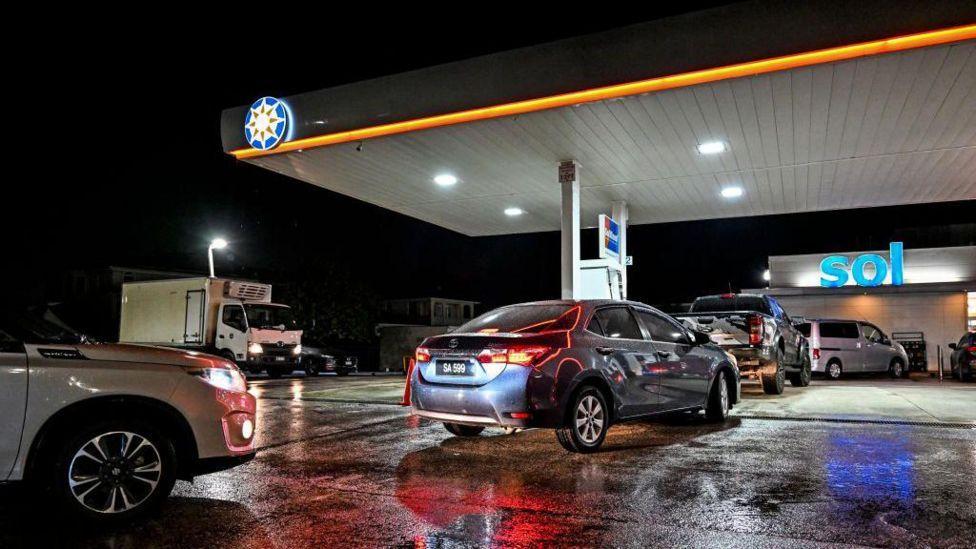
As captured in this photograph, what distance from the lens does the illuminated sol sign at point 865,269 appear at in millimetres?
24594

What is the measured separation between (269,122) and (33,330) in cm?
863

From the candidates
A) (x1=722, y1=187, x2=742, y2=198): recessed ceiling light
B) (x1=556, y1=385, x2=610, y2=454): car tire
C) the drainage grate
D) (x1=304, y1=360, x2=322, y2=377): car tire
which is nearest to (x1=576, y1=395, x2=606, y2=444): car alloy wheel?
(x1=556, y1=385, x2=610, y2=454): car tire

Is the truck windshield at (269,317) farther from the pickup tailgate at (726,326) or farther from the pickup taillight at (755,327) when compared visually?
the pickup taillight at (755,327)

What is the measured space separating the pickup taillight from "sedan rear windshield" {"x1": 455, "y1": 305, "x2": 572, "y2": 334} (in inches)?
218

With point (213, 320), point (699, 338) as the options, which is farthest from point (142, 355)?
point (213, 320)

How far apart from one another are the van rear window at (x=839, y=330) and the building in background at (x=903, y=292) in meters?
7.16

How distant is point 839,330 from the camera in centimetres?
1873

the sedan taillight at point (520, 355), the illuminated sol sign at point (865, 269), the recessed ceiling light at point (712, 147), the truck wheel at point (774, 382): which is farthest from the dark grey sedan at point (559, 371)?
the illuminated sol sign at point (865, 269)

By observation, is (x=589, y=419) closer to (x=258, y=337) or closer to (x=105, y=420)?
(x=105, y=420)

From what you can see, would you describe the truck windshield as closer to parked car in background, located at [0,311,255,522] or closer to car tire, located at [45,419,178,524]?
parked car in background, located at [0,311,255,522]

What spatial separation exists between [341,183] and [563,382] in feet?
35.7

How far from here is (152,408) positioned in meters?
4.48

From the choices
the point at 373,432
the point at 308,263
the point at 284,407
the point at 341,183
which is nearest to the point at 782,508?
the point at 373,432

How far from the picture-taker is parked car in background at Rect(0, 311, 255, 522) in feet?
13.5
